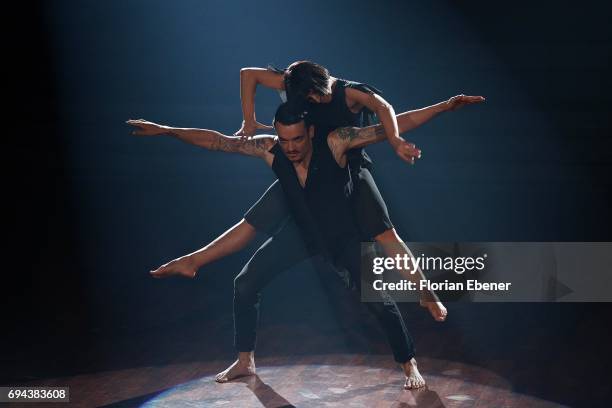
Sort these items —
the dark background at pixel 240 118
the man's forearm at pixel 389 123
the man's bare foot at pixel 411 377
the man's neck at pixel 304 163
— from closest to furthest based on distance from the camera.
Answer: the man's forearm at pixel 389 123
the man's neck at pixel 304 163
the man's bare foot at pixel 411 377
the dark background at pixel 240 118

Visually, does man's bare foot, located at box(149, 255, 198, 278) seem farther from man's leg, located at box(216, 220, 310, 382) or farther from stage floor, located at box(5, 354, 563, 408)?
stage floor, located at box(5, 354, 563, 408)

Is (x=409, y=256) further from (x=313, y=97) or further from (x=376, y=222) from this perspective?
(x=313, y=97)

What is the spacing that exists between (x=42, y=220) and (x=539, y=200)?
154 inches

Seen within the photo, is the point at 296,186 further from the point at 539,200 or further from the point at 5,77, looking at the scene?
the point at 5,77

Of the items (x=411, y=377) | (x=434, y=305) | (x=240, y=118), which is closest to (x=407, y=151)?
(x=434, y=305)

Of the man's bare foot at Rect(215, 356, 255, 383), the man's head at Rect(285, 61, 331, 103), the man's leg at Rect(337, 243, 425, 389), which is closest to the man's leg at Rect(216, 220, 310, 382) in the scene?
the man's bare foot at Rect(215, 356, 255, 383)

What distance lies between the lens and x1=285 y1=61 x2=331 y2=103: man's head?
469 cm

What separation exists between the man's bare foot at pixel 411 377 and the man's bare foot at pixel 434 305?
0.35 metres

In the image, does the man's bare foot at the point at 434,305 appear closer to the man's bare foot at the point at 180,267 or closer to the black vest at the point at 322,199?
the black vest at the point at 322,199

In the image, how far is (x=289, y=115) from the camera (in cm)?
463

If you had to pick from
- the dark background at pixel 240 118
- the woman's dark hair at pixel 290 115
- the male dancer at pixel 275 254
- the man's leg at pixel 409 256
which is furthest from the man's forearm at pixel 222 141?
the dark background at pixel 240 118

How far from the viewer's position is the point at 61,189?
27.3 feet

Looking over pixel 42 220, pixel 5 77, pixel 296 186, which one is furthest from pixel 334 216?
pixel 5 77

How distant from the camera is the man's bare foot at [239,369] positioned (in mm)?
5109
